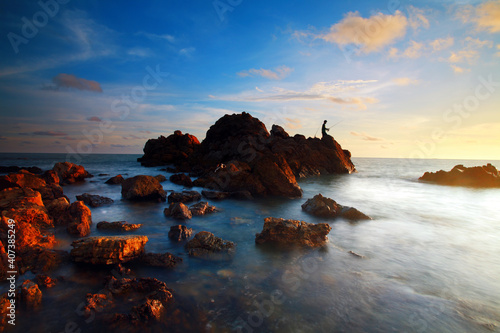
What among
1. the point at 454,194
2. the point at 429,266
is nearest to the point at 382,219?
the point at 429,266

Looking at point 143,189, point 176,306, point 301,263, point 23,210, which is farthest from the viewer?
point 143,189

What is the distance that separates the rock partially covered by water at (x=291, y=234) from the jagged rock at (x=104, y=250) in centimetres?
450

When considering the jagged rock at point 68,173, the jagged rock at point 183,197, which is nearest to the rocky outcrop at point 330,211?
the jagged rock at point 183,197

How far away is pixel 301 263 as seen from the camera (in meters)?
7.44

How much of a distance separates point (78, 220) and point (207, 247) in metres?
6.15

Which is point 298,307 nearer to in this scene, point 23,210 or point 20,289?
point 20,289

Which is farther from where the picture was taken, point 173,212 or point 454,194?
point 454,194

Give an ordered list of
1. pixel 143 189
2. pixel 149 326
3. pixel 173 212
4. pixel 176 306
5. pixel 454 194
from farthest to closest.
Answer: pixel 454 194
pixel 143 189
pixel 173 212
pixel 176 306
pixel 149 326

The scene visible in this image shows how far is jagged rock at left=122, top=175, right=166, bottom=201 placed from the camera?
1616 cm

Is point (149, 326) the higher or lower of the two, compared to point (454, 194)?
lower

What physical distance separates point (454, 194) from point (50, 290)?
31081mm

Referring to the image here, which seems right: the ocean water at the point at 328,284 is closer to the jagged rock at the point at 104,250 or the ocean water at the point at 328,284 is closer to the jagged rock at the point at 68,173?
the jagged rock at the point at 104,250

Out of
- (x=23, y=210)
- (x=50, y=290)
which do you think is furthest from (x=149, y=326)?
(x=23, y=210)

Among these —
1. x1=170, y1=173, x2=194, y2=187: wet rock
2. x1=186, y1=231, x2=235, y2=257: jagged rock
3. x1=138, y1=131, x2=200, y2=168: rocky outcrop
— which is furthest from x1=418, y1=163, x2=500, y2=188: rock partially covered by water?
x1=138, y1=131, x2=200, y2=168: rocky outcrop
